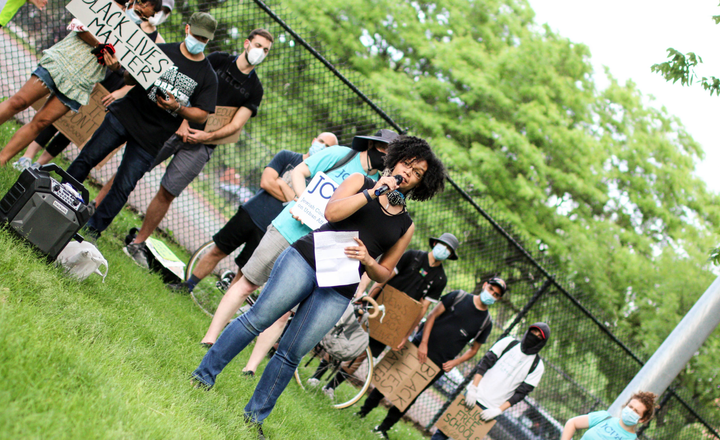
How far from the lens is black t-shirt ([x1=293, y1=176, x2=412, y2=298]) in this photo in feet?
10.9

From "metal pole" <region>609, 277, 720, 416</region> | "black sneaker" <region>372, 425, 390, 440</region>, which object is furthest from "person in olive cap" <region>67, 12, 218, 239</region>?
"metal pole" <region>609, 277, 720, 416</region>

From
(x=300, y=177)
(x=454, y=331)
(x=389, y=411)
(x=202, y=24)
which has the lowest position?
(x=389, y=411)

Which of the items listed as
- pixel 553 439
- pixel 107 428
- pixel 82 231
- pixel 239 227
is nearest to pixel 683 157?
pixel 553 439

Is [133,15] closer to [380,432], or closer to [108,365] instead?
[108,365]

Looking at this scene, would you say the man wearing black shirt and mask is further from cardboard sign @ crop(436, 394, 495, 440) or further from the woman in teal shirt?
the woman in teal shirt

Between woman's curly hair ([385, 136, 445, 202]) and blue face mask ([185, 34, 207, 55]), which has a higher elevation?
woman's curly hair ([385, 136, 445, 202])

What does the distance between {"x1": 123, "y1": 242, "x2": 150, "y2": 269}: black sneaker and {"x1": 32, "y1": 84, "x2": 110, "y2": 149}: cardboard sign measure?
1.15 meters

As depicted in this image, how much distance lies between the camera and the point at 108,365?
2879 mm

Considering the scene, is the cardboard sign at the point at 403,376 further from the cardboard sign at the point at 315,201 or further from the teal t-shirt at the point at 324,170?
the cardboard sign at the point at 315,201

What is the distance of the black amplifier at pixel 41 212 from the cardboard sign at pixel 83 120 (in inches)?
78.5

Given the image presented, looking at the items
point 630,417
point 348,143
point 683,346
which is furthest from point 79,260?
point 683,346

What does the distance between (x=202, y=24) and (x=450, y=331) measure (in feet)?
13.0

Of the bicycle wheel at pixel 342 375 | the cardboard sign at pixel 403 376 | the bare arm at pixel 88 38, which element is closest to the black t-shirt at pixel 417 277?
the cardboard sign at pixel 403 376

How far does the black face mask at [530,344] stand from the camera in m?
6.04
